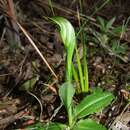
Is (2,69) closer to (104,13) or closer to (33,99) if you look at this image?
(33,99)

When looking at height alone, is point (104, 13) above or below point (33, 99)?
above

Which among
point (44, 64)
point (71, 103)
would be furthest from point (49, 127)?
point (44, 64)

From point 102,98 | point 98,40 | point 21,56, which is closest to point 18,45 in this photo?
point 21,56

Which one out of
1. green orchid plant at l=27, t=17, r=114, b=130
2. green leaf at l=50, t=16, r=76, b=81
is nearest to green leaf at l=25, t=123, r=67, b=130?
green orchid plant at l=27, t=17, r=114, b=130

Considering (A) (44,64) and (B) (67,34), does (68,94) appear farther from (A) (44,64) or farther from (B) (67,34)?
(A) (44,64)

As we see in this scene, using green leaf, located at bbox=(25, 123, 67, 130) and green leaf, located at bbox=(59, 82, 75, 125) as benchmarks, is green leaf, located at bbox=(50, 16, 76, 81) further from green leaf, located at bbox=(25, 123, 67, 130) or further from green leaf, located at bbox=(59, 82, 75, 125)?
green leaf, located at bbox=(25, 123, 67, 130)

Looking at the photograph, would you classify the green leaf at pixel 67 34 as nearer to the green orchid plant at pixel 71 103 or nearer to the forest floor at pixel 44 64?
the green orchid plant at pixel 71 103
